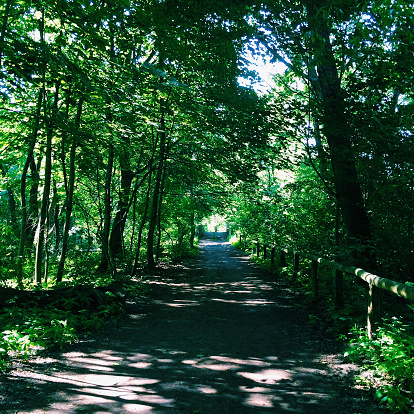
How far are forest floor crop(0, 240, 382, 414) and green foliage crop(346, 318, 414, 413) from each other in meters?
0.20

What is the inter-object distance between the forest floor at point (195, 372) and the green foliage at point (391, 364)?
0.20 metres

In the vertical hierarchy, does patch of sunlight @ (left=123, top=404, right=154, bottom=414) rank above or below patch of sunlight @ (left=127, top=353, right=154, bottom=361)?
above

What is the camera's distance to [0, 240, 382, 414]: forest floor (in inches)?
130

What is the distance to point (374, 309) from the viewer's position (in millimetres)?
4598

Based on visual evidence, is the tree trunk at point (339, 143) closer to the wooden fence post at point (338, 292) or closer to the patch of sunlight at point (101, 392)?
the wooden fence post at point (338, 292)

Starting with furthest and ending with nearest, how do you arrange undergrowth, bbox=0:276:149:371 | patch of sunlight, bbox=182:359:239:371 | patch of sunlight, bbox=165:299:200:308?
1. patch of sunlight, bbox=165:299:200:308
2. undergrowth, bbox=0:276:149:371
3. patch of sunlight, bbox=182:359:239:371

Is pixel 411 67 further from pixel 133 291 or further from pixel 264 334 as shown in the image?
pixel 133 291

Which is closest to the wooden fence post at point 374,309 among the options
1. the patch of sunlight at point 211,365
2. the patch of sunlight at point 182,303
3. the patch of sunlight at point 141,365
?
the patch of sunlight at point 211,365

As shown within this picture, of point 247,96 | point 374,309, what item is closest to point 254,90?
point 247,96

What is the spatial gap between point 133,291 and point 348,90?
7212mm

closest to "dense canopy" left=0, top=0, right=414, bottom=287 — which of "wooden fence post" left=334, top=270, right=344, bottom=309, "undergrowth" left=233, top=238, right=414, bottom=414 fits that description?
"wooden fence post" left=334, top=270, right=344, bottom=309

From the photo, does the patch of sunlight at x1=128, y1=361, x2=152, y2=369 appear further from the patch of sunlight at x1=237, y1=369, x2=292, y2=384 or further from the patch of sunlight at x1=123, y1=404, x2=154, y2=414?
the patch of sunlight at x1=237, y1=369, x2=292, y2=384

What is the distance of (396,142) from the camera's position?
5609 mm

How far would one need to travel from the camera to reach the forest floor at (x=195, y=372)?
330 cm
